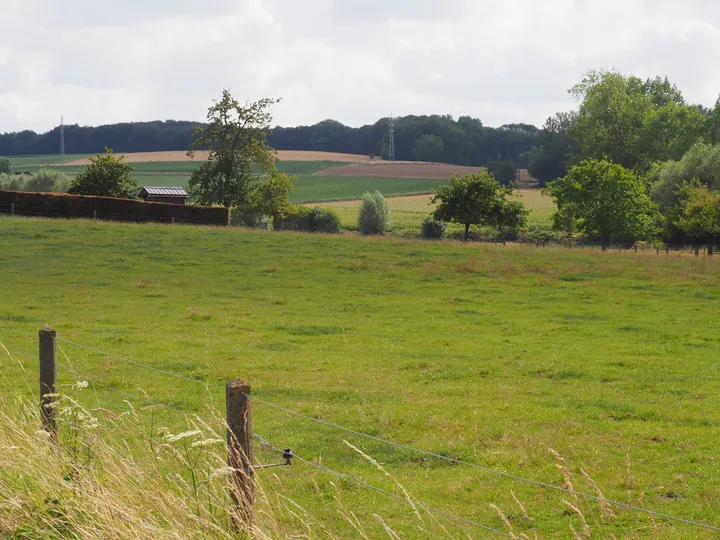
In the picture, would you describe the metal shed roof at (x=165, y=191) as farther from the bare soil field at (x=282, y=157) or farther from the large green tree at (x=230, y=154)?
the bare soil field at (x=282, y=157)

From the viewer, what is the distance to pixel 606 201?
235 ft

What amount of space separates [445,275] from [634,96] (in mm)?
77545

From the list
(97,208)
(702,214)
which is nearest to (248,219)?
(97,208)

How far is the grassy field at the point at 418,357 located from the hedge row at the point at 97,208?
33.7 feet

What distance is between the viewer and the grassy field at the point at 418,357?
34.1 ft

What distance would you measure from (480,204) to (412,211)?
172 feet

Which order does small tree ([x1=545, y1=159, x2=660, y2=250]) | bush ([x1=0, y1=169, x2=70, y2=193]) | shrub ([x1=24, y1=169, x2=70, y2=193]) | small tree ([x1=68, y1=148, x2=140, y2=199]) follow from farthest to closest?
1. bush ([x1=0, y1=169, x2=70, y2=193])
2. shrub ([x1=24, y1=169, x2=70, y2=193])
3. small tree ([x1=545, y1=159, x2=660, y2=250])
4. small tree ([x1=68, y1=148, x2=140, y2=199])

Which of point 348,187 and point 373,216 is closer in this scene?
point 373,216

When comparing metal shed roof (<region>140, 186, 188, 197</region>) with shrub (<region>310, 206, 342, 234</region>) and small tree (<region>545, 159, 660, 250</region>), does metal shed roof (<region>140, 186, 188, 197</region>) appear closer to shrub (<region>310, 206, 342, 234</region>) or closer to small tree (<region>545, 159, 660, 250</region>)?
shrub (<region>310, 206, 342, 234</region>)

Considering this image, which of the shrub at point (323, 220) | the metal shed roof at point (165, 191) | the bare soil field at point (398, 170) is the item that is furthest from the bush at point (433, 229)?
the bare soil field at point (398, 170)

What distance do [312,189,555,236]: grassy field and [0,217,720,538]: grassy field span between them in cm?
5973

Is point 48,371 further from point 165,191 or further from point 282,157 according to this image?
point 282,157

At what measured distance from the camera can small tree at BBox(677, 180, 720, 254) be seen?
67625mm

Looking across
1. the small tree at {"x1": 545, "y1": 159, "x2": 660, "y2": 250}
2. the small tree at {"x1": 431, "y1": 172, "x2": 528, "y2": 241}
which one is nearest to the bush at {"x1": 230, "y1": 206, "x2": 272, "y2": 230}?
the small tree at {"x1": 431, "y1": 172, "x2": 528, "y2": 241}
